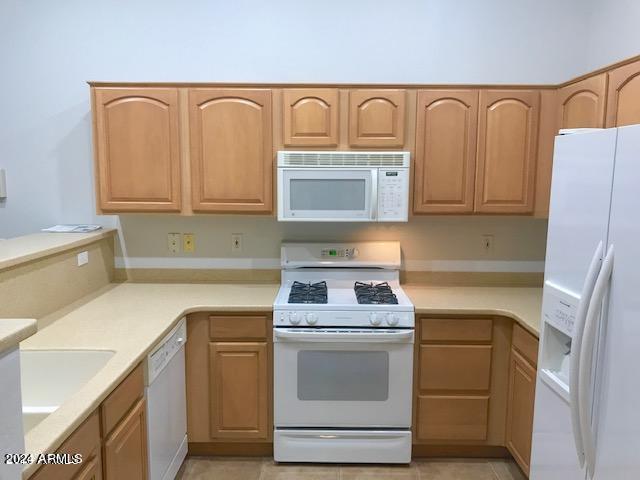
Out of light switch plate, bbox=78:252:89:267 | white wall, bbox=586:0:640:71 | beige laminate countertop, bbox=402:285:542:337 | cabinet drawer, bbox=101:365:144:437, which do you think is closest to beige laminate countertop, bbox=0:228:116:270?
light switch plate, bbox=78:252:89:267

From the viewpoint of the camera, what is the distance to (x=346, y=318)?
97.7 inches

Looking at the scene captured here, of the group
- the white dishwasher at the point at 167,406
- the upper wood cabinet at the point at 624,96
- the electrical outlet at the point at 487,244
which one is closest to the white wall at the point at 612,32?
the upper wood cabinet at the point at 624,96

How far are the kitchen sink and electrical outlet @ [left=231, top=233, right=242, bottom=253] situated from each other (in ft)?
4.34

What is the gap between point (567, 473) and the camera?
5.34 ft

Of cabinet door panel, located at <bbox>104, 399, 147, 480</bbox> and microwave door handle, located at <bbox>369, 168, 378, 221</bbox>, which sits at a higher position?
microwave door handle, located at <bbox>369, 168, 378, 221</bbox>

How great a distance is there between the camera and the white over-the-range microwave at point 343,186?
261 cm

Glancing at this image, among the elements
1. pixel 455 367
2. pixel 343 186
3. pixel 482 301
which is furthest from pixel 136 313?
pixel 482 301

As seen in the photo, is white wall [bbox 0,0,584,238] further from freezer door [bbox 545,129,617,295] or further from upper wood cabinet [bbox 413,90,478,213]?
freezer door [bbox 545,129,617,295]

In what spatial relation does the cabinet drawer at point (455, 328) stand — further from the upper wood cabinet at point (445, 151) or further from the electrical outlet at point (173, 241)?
the electrical outlet at point (173, 241)

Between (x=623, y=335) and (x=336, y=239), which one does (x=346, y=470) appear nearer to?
(x=336, y=239)

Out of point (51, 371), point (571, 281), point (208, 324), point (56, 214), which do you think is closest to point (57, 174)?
point (56, 214)

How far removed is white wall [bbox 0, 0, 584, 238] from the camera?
291 cm

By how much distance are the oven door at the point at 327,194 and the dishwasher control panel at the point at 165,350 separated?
778mm

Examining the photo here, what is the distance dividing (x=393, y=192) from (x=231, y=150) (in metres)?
0.91
